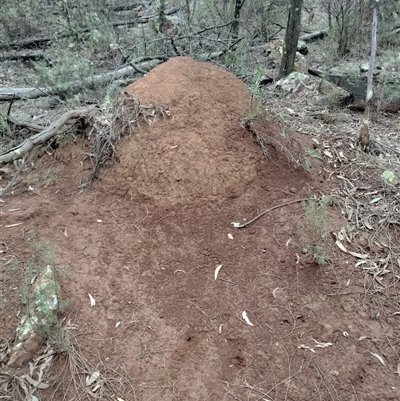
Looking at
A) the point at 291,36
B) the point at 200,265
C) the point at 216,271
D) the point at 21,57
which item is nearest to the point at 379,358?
the point at 216,271

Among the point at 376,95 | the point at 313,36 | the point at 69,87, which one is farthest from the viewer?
the point at 313,36

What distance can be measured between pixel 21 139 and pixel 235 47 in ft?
10.9

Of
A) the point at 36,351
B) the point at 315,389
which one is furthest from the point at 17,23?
the point at 315,389

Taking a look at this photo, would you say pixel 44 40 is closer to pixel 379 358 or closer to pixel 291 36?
pixel 291 36

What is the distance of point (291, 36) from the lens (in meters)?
5.50

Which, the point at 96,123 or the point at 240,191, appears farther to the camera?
the point at 96,123

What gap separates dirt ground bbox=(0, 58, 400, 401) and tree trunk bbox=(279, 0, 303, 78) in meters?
2.19

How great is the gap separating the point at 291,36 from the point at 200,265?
12.4 feet

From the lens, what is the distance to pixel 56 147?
380 cm

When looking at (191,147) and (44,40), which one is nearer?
(191,147)

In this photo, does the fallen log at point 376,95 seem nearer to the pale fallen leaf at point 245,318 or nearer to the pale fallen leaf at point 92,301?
the pale fallen leaf at point 245,318

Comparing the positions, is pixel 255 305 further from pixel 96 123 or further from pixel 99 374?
pixel 96 123

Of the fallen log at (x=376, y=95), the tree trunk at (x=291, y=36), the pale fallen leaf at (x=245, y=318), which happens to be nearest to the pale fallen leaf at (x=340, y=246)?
the pale fallen leaf at (x=245, y=318)

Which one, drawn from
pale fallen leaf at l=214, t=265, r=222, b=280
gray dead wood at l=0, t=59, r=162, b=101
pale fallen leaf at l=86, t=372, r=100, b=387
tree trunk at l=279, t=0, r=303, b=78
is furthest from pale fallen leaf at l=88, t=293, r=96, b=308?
tree trunk at l=279, t=0, r=303, b=78
